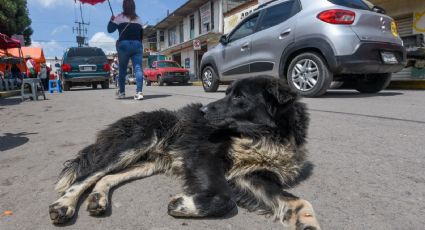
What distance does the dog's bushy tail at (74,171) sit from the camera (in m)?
1.90

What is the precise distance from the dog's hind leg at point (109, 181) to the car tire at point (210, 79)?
6.57 m

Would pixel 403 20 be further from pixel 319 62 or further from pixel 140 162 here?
pixel 140 162

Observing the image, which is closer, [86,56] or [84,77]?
[84,77]

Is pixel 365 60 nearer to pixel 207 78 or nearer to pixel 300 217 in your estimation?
pixel 207 78

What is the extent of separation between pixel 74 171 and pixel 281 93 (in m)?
1.54

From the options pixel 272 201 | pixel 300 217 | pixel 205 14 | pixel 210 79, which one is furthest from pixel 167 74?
pixel 300 217

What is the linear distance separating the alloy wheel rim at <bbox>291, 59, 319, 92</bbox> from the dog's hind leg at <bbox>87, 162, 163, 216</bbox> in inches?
178

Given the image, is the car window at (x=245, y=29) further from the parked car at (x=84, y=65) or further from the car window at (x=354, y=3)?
the parked car at (x=84, y=65)

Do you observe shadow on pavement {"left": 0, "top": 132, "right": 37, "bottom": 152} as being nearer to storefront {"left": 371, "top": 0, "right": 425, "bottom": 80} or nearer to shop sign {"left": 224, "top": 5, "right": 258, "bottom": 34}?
storefront {"left": 371, "top": 0, "right": 425, "bottom": 80}

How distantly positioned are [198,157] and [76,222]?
0.80 meters

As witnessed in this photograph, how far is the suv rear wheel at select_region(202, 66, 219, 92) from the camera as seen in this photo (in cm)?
870

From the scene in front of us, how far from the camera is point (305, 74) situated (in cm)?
595

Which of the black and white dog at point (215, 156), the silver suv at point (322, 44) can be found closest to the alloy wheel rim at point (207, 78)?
the silver suv at point (322, 44)

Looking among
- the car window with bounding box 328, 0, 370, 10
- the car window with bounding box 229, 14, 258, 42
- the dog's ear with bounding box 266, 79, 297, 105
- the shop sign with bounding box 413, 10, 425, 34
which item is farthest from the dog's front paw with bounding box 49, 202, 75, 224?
the shop sign with bounding box 413, 10, 425, 34
